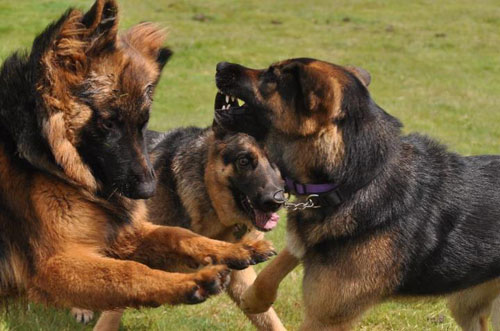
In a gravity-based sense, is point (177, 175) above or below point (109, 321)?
above

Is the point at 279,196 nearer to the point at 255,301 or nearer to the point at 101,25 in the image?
the point at 255,301

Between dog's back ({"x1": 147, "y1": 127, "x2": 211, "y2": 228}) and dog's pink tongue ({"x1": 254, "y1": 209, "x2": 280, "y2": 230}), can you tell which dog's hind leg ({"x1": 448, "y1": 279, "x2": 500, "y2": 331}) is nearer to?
dog's pink tongue ({"x1": 254, "y1": 209, "x2": 280, "y2": 230})

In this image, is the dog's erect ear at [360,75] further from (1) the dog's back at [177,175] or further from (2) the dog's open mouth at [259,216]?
(1) the dog's back at [177,175]

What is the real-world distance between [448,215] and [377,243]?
623mm

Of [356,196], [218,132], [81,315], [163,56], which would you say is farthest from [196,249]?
[81,315]

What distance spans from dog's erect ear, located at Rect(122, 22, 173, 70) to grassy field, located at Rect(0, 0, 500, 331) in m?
2.49

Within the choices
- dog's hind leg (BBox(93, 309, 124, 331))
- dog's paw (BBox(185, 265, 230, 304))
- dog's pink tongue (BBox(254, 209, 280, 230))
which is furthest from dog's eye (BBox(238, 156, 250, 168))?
dog's paw (BBox(185, 265, 230, 304))

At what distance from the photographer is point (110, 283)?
3.79 metres

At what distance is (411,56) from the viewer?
84.1ft

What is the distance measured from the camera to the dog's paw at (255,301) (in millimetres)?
5566

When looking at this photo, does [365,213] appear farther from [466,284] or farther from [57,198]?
[57,198]

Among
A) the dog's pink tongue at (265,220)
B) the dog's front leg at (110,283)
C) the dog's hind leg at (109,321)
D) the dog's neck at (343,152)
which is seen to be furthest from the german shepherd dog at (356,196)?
the dog's hind leg at (109,321)

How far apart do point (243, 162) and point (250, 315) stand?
4.55ft

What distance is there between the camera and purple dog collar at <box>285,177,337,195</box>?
502 centimetres
